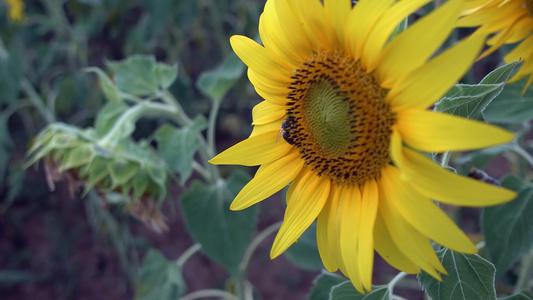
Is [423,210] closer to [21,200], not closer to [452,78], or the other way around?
[452,78]

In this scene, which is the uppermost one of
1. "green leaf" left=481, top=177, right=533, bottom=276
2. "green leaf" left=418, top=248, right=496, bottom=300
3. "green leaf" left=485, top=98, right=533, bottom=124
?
"green leaf" left=485, top=98, right=533, bottom=124

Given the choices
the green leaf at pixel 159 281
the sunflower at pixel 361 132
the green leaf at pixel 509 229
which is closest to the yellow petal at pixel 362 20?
the sunflower at pixel 361 132

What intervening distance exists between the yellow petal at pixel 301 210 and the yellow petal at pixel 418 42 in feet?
0.55

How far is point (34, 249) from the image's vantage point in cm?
197

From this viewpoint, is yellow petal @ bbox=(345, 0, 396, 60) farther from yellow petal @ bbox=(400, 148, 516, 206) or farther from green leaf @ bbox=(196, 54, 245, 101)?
green leaf @ bbox=(196, 54, 245, 101)

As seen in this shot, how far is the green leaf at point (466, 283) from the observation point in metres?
0.57

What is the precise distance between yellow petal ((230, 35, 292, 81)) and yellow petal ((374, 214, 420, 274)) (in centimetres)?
21

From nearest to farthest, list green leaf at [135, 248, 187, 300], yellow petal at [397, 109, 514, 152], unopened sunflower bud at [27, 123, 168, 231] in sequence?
yellow petal at [397, 109, 514, 152] → unopened sunflower bud at [27, 123, 168, 231] → green leaf at [135, 248, 187, 300]

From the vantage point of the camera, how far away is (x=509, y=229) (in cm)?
78

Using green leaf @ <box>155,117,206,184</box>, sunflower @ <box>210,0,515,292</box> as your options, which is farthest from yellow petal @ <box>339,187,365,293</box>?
green leaf @ <box>155,117,206,184</box>

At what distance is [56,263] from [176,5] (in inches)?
40.8

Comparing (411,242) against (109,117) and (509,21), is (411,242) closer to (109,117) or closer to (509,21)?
(509,21)

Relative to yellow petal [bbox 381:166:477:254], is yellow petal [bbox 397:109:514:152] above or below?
above

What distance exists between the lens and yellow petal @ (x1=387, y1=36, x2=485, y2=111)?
42cm
